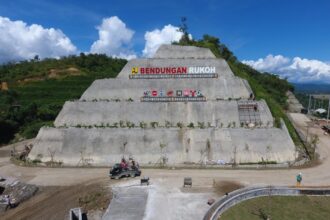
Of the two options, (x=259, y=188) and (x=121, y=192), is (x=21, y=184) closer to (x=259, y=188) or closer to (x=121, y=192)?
(x=121, y=192)

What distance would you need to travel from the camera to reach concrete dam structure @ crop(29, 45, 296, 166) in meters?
39.4

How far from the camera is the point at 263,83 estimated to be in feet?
290

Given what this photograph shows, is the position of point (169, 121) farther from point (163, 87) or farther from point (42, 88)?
point (42, 88)

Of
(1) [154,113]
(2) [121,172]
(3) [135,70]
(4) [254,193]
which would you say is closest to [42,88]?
(3) [135,70]

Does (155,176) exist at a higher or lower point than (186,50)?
lower

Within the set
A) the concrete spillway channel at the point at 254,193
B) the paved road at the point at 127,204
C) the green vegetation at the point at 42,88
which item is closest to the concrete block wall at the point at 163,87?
the green vegetation at the point at 42,88

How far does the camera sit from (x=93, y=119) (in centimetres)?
4412

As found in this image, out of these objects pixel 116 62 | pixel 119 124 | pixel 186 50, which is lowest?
pixel 119 124

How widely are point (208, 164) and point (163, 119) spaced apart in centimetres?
904

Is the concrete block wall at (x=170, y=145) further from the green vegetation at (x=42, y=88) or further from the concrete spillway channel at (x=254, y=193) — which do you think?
the green vegetation at (x=42, y=88)

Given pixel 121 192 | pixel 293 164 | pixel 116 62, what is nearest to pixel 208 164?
pixel 293 164

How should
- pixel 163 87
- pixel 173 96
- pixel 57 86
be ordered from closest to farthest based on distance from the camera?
1. pixel 173 96
2. pixel 163 87
3. pixel 57 86

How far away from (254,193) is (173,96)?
20.4 m

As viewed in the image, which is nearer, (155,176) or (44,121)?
(155,176)
